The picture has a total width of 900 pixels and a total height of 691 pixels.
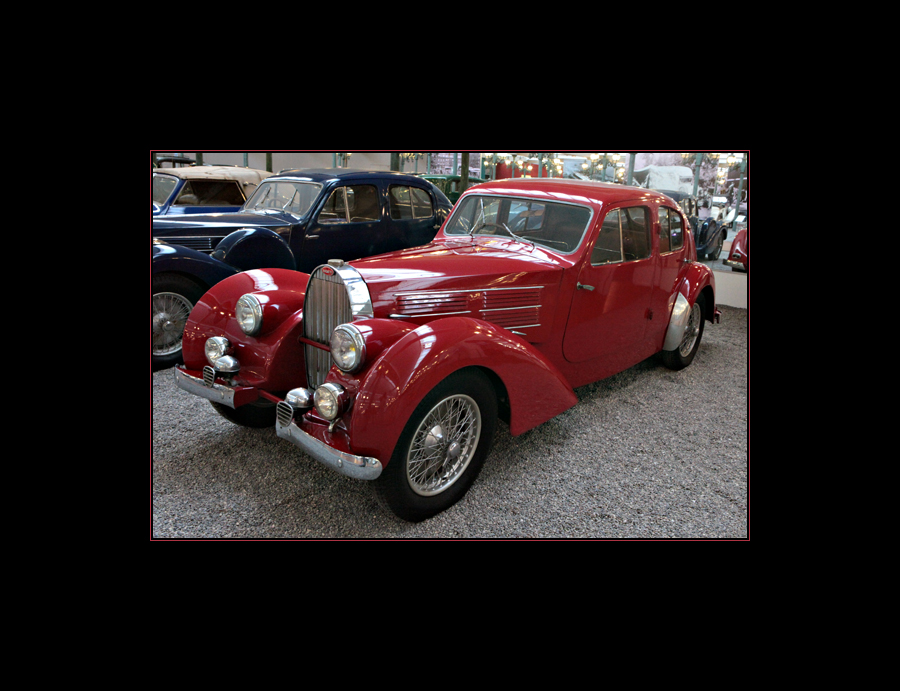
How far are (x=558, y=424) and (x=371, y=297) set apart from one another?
69.0 inches

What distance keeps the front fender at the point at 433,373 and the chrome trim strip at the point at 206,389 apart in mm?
955

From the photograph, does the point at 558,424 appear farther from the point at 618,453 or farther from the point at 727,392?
the point at 727,392

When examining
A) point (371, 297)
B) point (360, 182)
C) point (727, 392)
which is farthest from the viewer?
point (360, 182)

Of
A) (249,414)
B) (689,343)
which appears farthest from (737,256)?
(249,414)

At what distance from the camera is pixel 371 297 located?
3127 mm

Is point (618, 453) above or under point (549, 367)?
under

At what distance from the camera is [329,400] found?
105 inches

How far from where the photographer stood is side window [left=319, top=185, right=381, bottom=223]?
22.5 feet

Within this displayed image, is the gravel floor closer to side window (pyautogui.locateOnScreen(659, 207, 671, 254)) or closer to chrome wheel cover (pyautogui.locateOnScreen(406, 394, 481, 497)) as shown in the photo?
chrome wheel cover (pyautogui.locateOnScreen(406, 394, 481, 497))

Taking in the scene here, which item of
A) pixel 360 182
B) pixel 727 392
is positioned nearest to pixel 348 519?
pixel 727 392

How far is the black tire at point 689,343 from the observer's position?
519 cm

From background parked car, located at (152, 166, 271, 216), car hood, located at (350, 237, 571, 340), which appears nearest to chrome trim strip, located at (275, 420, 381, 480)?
car hood, located at (350, 237, 571, 340)

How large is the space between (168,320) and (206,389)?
2.23 metres

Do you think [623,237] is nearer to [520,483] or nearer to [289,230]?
[520,483]
